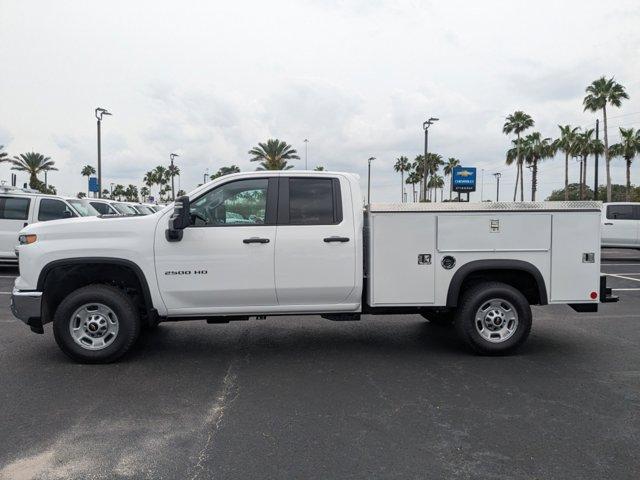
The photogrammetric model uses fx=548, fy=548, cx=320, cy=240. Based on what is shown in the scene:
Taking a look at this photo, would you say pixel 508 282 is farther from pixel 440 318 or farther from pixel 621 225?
pixel 621 225

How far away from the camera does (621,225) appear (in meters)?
18.1

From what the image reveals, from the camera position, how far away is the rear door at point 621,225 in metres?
18.0

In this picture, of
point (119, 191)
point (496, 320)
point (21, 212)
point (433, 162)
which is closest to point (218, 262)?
point (496, 320)

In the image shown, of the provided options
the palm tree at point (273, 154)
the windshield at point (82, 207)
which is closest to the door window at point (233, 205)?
the windshield at point (82, 207)

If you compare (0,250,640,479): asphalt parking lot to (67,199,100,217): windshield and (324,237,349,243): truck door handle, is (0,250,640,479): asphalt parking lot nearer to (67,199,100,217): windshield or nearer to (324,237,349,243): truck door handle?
(324,237,349,243): truck door handle

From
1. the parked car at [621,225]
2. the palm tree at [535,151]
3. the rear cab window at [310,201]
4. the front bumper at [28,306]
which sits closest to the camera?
the front bumper at [28,306]

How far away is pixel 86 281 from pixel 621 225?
1739cm

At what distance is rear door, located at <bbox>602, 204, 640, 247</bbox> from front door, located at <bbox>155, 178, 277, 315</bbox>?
16004 mm

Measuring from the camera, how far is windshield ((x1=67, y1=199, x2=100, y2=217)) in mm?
13234

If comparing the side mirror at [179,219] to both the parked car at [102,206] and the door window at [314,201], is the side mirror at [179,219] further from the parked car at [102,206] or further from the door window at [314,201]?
the parked car at [102,206]

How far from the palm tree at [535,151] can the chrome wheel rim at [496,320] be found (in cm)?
5619

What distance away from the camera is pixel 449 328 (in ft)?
25.1

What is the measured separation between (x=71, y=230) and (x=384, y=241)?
328 cm

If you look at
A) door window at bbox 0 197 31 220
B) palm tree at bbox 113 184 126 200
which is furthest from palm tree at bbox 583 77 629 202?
palm tree at bbox 113 184 126 200
